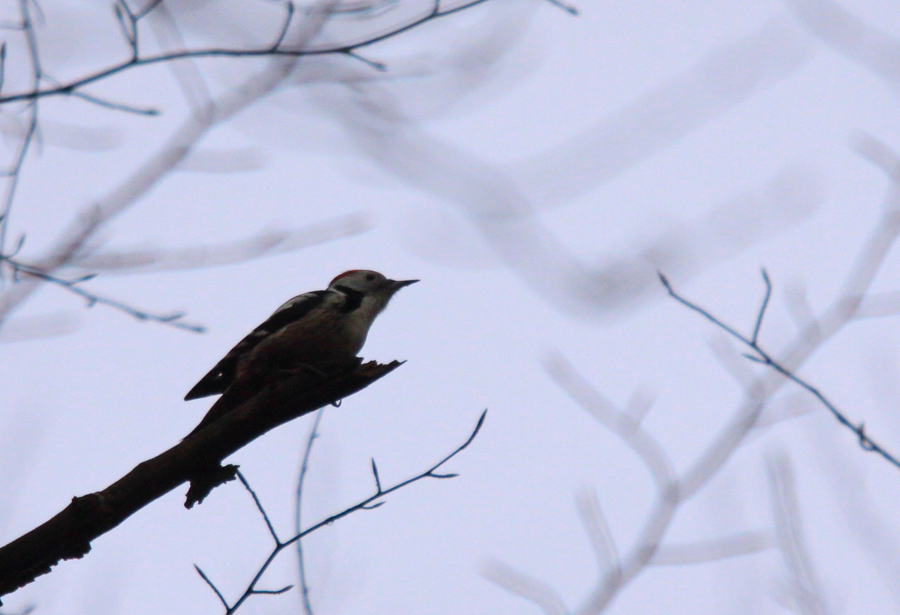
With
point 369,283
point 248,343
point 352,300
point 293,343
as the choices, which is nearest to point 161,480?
point 293,343

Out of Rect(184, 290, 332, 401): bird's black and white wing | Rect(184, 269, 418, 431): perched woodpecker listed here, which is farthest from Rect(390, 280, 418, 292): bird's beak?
Rect(184, 290, 332, 401): bird's black and white wing

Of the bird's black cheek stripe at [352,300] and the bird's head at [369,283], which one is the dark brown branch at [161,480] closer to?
the bird's black cheek stripe at [352,300]

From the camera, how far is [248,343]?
5.35m

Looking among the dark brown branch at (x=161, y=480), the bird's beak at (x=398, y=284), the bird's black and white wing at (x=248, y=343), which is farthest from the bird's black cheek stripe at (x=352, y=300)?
the dark brown branch at (x=161, y=480)

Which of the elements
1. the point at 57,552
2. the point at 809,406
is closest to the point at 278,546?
the point at 57,552

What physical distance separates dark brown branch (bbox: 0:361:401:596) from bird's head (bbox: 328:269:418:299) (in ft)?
8.29

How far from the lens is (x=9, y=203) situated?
3.45m

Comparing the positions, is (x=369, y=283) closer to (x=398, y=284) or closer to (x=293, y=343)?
(x=398, y=284)

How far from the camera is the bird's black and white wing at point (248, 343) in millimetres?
5121

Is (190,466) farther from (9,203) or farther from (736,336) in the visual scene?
(736,336)

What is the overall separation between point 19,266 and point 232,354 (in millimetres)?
1906

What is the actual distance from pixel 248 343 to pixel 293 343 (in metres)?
0.35

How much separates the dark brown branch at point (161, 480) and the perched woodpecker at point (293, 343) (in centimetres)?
100

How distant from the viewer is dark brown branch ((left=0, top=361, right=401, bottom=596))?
3021mm
